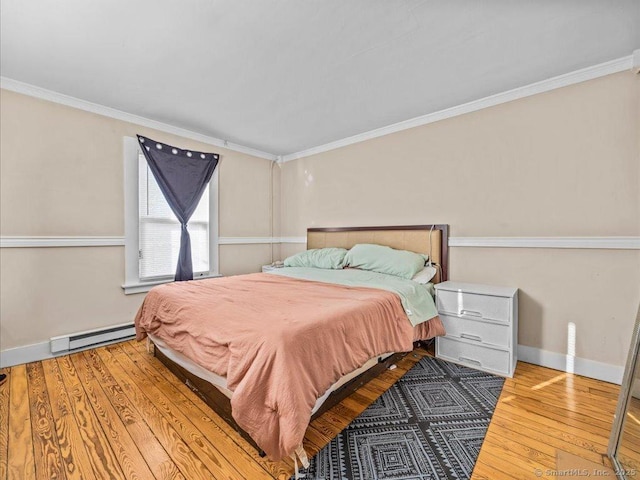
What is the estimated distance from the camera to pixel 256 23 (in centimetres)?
172

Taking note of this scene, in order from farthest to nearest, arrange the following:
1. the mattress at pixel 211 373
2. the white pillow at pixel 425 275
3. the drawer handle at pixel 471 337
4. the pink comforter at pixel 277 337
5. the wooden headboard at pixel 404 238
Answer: the wooden headboard at pixel 404 238
the white pillow at pixel 425 275
the drawer handle at pixel 471 337
the mattress at pixel 211 373
the pink comforter at pixel 277 337

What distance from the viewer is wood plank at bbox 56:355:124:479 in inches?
53.3

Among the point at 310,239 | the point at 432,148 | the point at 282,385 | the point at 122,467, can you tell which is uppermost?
the point at 432,148

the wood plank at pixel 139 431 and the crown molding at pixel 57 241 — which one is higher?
the crown molding at pixel 57 241

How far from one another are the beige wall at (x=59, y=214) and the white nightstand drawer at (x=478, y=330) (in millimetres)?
3184

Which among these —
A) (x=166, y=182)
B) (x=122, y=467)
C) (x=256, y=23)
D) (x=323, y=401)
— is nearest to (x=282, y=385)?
(x=323, y=401)

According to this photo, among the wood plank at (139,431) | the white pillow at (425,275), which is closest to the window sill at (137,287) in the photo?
the wood plank at (139,431)

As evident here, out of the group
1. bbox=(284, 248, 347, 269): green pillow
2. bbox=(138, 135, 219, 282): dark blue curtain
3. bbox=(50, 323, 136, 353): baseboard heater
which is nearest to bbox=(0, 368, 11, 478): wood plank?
bbox=(50, 323, 136, 353): baseboard heater

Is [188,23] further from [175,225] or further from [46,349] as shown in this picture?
[46,349]

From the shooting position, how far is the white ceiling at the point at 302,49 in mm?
1633

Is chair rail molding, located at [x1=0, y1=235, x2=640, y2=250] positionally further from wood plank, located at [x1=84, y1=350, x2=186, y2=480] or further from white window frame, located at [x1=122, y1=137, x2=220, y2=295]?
wood plank, located at [x1=84, y1=350, x2=186, y2=480]

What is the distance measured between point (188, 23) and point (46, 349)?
9.55 feet

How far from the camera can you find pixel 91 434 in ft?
5.19

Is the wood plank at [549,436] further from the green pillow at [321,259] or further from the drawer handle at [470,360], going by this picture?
the green pillow at [321,259]
